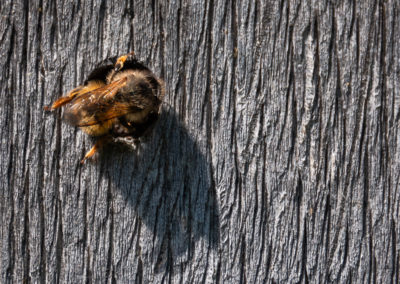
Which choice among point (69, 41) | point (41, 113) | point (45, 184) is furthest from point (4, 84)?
point (45, 184)

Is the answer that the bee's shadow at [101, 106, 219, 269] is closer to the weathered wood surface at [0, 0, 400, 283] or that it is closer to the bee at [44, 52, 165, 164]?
the weathered wood surface at [0, 0, 400, 283]

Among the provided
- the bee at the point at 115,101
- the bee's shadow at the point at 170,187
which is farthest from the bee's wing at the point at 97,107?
the bee's shadow at the point at 170,187

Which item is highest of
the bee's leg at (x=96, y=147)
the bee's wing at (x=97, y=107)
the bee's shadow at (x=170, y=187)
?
the bee's wing at (x=97, y=107)

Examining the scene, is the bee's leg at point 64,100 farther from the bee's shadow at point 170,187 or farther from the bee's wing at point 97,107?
the bee's shadow at point 170,187

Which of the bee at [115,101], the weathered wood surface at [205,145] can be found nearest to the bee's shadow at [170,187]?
the weathered wood surface at [205,145]

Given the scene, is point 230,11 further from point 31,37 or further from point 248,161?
point 31,37

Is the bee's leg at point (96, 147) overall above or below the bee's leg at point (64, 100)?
below

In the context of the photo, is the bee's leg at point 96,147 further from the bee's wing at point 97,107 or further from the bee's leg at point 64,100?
the bee's leg at point 64,100

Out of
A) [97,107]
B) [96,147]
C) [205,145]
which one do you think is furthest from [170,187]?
[97,107]
